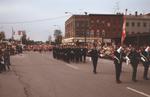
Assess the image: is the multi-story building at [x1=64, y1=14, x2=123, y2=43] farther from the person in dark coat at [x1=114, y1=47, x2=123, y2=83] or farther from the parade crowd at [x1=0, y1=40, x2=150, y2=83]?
the person in dark coat at [x1=114, y1=47, x2=123, y2=83]

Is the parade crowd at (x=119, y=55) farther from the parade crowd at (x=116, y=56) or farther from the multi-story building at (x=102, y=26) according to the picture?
the multi-story building at (x=102, y=26)

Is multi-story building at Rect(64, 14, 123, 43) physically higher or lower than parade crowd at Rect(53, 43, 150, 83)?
higher

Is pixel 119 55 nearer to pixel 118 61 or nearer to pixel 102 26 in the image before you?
pixel 118 61

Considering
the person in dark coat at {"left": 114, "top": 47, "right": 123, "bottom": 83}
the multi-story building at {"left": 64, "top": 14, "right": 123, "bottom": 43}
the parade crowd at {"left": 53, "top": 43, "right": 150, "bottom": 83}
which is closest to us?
the person in dark coat at {"left": 114, "top": 47, "right": 123, "bottom": 83}

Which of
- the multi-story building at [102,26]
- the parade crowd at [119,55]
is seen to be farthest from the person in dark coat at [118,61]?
the multi-story building at [102,26]

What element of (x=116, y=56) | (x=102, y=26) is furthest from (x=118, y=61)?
(x=102, y=26)

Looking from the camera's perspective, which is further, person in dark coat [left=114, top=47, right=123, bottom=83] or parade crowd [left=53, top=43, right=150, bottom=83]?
parade crowd [left=53, top=43, right=150, bottom=83]

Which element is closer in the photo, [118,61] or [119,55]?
[118,61]

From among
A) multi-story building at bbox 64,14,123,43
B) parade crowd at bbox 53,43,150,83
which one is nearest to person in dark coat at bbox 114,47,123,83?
parade crowd at bbox 53,43,150,83

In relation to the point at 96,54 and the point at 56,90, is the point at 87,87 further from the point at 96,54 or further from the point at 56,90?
the point at 96,54

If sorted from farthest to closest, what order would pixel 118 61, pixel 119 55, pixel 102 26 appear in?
pixel 102 26
pixel 119 55
pixel 118 61

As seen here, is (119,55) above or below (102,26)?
below

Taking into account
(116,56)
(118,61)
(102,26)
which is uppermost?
(102,26)

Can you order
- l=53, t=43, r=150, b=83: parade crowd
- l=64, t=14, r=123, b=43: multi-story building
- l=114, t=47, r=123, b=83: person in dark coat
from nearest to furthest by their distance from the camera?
1. l=114, t=47, r=123, b=83: person in dark coat
2. l=53, t=43, r=150, b=83: parade crowd
3. l=64, t=14, r=123, b=43: multi-story building
